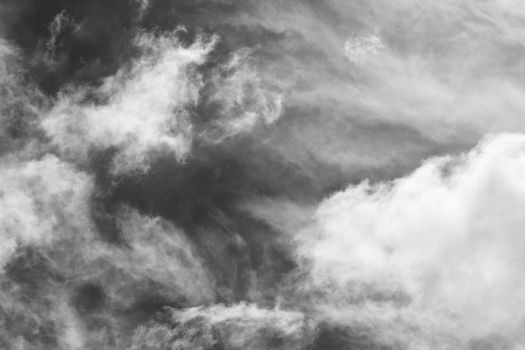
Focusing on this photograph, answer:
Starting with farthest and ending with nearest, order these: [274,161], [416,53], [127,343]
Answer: [416,53]
[274,161]
[127,343]

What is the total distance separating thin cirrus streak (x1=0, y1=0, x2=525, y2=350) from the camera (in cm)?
5609

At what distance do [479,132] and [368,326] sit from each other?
19407mm

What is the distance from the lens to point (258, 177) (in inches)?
2308

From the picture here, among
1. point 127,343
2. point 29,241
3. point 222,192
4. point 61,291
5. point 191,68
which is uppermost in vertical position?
point 191,68

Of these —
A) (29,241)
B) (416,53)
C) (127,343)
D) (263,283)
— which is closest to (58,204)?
(29,241)

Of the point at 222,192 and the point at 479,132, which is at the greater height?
the point at 479,132

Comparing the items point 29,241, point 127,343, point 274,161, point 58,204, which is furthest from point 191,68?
point 127,343

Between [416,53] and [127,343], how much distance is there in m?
35.9

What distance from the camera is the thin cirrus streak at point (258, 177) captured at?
56094mm

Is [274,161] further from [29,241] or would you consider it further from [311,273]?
[29,241]

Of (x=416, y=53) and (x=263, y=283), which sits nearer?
(x=263, y=283)

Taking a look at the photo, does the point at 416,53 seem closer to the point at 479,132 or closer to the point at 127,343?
the point at 479,132

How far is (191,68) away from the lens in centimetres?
6088

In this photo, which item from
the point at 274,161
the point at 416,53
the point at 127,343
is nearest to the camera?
the point at 127,343
